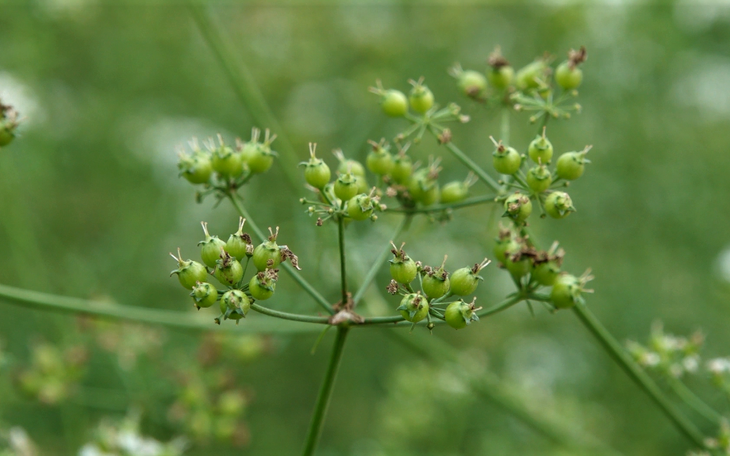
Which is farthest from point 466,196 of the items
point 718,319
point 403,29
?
point 403,29

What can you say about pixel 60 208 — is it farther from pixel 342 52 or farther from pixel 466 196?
pixel 466 196

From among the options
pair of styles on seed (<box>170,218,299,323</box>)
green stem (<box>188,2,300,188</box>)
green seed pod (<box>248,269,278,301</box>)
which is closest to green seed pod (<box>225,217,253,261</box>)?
pair of styles on seed (<box>170,218,299,323</box>)

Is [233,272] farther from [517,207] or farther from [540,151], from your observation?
[540,151]

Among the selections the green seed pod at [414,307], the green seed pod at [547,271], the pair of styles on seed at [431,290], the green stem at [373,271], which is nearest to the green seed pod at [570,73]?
the green stem at [373,271]

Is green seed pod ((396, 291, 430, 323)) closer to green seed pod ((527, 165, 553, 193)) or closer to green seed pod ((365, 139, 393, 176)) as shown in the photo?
green seed pod ((527, 165, 553, 193))

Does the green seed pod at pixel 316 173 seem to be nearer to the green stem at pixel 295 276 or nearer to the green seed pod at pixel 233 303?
the green stem at pixel 295 276
